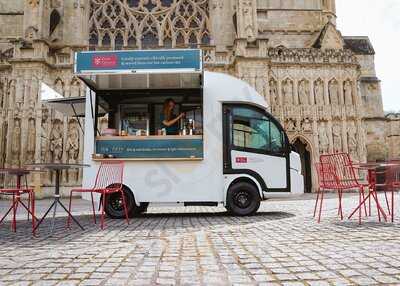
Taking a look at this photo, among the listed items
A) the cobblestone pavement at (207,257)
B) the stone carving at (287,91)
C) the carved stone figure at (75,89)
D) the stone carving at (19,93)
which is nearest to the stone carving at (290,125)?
the stone carving at (287,91)

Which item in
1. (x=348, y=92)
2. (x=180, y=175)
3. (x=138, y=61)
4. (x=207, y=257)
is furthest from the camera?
(x=348, y=92)

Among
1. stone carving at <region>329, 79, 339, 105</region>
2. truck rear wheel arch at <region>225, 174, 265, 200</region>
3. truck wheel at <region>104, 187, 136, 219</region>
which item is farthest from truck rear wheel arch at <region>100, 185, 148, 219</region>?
stone carving at <region>329, 79, 339, 105</region>

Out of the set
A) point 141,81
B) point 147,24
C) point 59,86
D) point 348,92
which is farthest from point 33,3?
point 348,92

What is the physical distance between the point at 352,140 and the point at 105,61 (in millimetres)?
16963

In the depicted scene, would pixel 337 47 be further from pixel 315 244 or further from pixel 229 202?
pixel 315 244

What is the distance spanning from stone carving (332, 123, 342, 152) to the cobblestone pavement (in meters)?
16.0

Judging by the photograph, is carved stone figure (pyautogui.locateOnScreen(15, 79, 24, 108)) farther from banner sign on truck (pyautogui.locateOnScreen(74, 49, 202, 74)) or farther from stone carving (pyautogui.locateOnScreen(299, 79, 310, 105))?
stone carving (pyautogui.locateOnScreen(299, 79, 310, 105))

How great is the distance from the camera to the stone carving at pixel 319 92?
69.4ft

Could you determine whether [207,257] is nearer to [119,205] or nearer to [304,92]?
[119,205]

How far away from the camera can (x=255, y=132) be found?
27.8ft

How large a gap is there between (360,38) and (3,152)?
27.0 metres

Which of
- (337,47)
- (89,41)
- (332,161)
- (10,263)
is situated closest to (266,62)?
(337,47)

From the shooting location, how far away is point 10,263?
3.39 meters

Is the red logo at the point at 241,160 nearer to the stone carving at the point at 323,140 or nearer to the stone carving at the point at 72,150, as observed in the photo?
the stone carving at the point at 323,140
